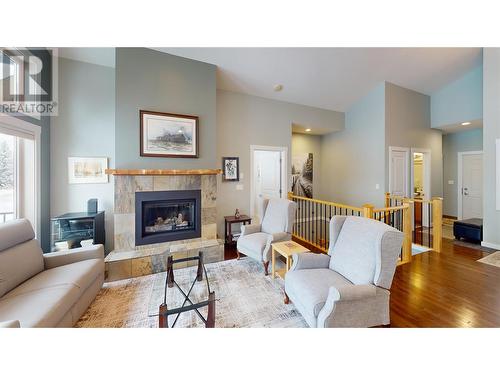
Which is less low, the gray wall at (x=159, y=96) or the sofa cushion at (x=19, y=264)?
the gray wall at (x=159, y=96)

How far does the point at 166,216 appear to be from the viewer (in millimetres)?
3355

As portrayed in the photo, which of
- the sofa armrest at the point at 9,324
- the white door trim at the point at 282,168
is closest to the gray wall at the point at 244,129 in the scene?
the white door trim at the point at 282,168

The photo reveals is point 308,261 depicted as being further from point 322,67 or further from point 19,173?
point 19,173

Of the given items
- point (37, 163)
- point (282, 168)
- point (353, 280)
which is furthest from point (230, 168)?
point (353, 280)

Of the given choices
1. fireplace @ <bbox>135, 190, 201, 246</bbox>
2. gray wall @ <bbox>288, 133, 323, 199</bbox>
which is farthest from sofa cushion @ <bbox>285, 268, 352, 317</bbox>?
gray wall @ <bbox>288, 133, 323, 199</bbox>

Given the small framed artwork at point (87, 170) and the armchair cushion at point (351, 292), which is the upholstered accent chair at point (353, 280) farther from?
the small framed artwork at point (87, 170)

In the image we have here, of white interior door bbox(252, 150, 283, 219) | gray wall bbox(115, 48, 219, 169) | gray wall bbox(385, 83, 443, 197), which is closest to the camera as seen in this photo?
gray wall bbox(115, 48, 219, 169)

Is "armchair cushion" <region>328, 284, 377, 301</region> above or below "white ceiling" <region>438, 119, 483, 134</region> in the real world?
below

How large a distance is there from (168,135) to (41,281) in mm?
2295

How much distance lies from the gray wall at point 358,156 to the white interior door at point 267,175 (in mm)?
1945

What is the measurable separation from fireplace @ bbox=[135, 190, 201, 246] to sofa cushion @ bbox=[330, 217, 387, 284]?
2.34 metres

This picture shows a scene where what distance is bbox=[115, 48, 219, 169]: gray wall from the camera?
2.96m

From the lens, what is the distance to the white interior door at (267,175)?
478 cm

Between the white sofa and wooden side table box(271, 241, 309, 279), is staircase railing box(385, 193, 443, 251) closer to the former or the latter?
wooden side table box(271, 241, 309, 279)
